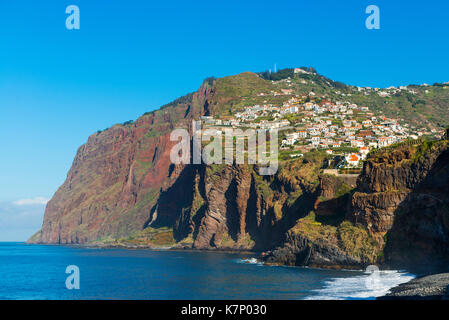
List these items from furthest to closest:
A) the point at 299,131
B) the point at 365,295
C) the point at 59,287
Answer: the point at 299,131, the point at 59,287, the point at 365,295

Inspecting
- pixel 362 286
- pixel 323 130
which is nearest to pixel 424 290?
pixel 362 286

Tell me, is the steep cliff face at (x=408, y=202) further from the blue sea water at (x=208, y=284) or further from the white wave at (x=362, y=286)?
the blue sea water at (x=208, y=284)

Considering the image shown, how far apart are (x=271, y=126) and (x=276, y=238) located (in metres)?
68.7

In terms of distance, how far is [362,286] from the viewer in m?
54.2

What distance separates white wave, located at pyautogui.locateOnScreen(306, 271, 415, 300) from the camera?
47.8 metres

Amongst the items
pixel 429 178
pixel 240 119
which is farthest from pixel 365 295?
pixel 240 119

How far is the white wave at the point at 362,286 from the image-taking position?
47750 mm

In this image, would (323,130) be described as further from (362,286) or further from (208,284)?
(362,286)

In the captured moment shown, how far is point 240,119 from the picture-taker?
630 ft

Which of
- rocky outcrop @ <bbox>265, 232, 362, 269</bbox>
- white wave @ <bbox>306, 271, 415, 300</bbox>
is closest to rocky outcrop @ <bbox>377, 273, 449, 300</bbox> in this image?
white wave @ <bbox>306, 271, 415, 300</bbox>

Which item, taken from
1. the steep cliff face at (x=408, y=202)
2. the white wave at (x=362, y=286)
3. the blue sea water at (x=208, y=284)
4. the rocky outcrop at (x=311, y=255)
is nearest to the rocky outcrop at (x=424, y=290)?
the white wave at (x=362, y=286)

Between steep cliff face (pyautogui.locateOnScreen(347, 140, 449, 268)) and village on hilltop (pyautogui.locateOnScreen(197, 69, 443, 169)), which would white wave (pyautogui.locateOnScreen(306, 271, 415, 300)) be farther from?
village on hilltop (pyautogui.locateOnScreen(197, 69, 443, 169))
